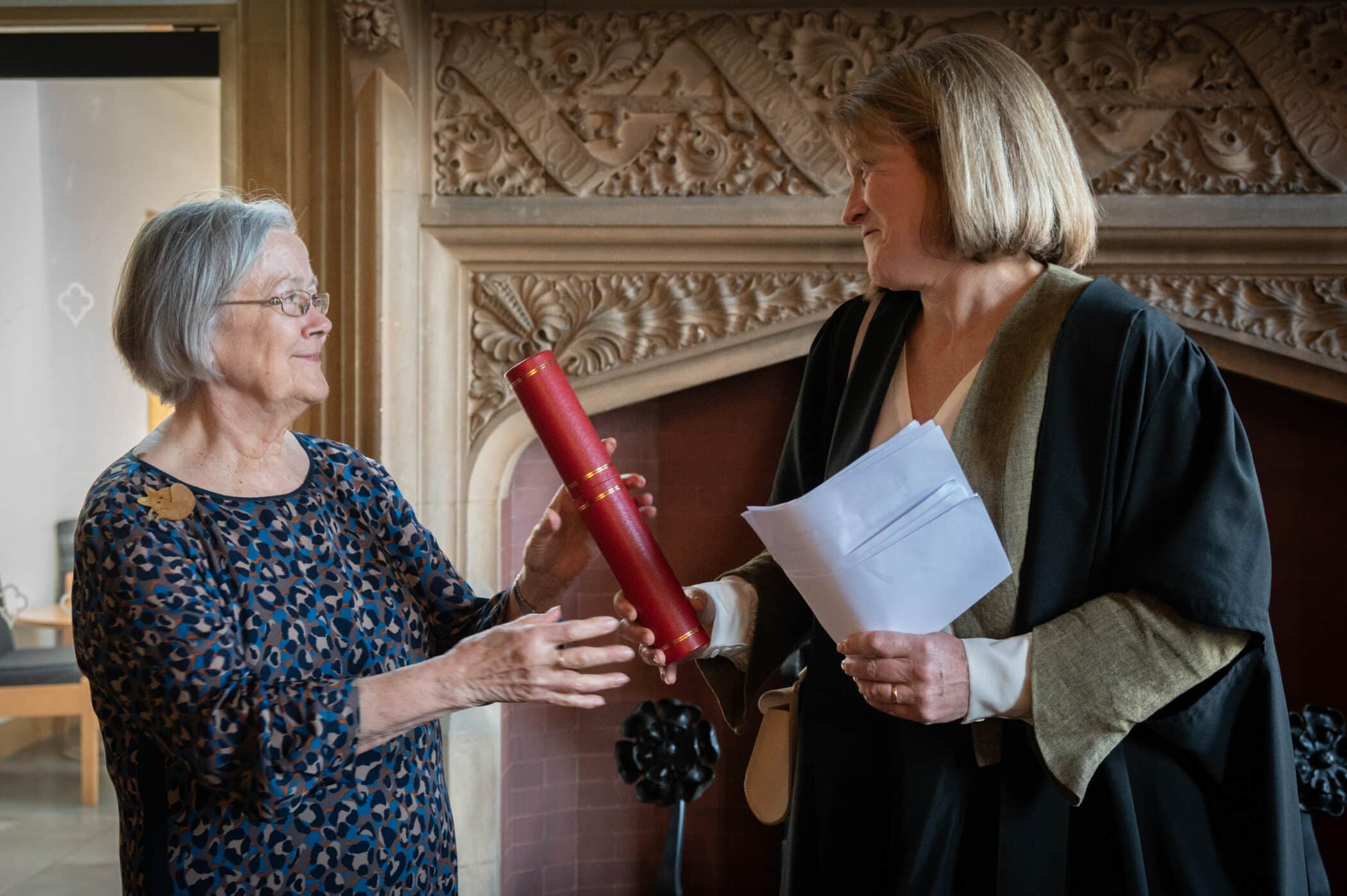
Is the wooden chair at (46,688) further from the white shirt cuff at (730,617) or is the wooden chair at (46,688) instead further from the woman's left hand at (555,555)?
the white shirt cuff at (730,617)

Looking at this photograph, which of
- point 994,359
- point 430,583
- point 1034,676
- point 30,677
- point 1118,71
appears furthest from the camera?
point 30,677

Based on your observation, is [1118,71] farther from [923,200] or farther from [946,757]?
[946,757]

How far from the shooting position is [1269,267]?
2.89 m

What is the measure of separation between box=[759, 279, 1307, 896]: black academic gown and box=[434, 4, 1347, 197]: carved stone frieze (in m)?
1.73

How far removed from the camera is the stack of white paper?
47.8 inches

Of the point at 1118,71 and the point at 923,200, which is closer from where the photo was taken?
the point at 923,200

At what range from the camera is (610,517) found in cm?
142

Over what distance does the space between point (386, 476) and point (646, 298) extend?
1.37m

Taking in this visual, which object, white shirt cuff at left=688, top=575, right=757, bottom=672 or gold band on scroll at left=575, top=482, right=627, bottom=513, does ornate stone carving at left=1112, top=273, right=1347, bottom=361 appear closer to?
white shirt cuff at left=688, top=575, right=757, bottom=672

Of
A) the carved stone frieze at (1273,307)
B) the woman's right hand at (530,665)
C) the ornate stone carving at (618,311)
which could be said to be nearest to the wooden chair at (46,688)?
the ornate stone carving at (618,311)

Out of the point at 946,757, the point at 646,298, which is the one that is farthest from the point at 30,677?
the point at 946,757

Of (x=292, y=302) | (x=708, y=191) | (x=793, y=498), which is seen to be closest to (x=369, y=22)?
(x=708, y=191)

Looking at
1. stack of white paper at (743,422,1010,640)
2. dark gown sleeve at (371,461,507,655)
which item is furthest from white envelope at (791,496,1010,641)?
dark gown sleeve at (371,461,507,655)

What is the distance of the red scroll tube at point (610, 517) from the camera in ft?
4.62
